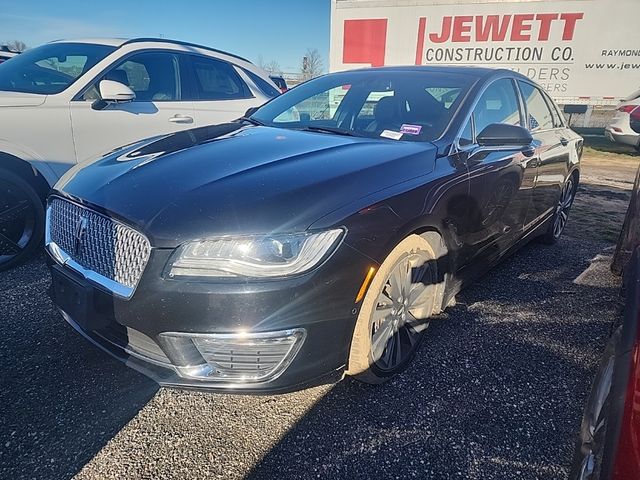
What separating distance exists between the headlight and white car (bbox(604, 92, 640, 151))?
11885mm

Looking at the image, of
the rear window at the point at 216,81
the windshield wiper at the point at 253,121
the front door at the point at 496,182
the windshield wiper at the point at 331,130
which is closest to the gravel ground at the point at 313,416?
the front door at the point at 496,182

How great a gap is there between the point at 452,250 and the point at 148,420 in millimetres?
1759

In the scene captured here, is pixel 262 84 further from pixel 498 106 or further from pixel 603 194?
pixel 603 194

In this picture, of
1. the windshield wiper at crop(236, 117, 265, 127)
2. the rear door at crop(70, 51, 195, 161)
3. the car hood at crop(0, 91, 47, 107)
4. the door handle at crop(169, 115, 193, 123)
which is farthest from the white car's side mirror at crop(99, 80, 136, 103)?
the windshield wiper at crop(236, 117, 265, 127)

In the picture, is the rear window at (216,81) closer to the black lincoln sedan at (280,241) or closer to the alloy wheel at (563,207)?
the black lincoln sedan at (280,241)

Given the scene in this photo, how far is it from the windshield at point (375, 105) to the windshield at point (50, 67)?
1.76 m

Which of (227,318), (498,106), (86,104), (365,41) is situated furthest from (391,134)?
(365,41)

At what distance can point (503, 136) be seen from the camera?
101 inches

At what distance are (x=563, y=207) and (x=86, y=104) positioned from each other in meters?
4.70

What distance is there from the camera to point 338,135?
8.83 feet

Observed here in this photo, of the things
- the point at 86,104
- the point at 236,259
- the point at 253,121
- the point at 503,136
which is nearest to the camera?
the point at 236,259

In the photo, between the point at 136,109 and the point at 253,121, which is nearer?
the point at 253,121

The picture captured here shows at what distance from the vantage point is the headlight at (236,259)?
1647mm

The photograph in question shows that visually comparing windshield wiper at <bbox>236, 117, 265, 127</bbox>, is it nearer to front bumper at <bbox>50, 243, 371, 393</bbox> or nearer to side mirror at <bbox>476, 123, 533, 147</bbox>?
side mirror at <bbox>476, 123, 533, 147</bbox>
